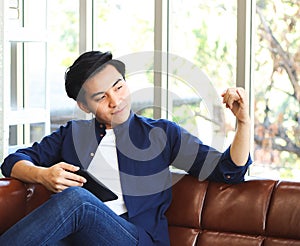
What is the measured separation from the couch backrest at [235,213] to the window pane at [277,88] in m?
0.58

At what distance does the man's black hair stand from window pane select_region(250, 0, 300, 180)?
0.73 metres

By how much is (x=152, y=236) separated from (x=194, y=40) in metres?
1.14

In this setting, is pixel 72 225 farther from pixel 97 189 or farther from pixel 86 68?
pixel 86 68

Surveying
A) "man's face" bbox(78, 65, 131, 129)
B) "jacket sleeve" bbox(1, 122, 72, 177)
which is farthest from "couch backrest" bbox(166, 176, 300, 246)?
"jacket sleeve" bbox(1, 122, 72, 177)

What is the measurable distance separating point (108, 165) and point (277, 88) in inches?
35.0

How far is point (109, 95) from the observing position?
2.56 m

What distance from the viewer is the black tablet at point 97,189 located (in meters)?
2.53

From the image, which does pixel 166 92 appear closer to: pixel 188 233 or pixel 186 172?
pixel 186 172

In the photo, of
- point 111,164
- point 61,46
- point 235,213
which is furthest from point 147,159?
point 61,46

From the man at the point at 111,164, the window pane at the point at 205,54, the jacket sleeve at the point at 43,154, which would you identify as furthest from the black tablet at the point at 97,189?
the window pane at the point at 205,54

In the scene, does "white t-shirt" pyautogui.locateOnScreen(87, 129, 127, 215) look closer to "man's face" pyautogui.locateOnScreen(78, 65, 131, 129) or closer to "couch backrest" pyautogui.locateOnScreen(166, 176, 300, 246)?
"man's face" pyautogui.locateOnScreen(78, 65, 131, 129)

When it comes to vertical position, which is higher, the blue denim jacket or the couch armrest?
the blue denim jacket

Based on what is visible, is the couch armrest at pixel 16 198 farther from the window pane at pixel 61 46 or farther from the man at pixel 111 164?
the window pane at pixel 61 46

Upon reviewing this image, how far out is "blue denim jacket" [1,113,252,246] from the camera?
2.48 m
